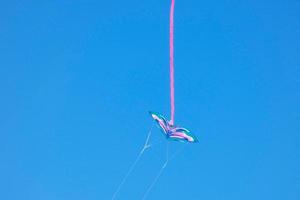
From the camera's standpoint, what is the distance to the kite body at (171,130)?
2.35m

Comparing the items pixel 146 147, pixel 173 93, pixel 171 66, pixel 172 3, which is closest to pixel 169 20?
pixel 172 3

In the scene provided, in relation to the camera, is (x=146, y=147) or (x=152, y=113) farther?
(x=146, y=147)

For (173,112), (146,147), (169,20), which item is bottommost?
(146,147)

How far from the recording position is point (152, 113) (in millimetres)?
2359

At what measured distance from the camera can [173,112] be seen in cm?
256

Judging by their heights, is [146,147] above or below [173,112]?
below

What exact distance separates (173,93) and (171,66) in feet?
0.69

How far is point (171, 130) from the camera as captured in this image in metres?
2.35

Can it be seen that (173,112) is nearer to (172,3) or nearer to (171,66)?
(171,66)

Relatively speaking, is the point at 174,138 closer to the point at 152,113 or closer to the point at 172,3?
the point at 152,113

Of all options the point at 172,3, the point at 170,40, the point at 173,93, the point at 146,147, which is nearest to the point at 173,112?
the point at 173,93

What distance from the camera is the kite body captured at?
2.35 metres

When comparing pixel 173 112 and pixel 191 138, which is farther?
pixel 173 112

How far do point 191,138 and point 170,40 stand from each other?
0.78 meters
